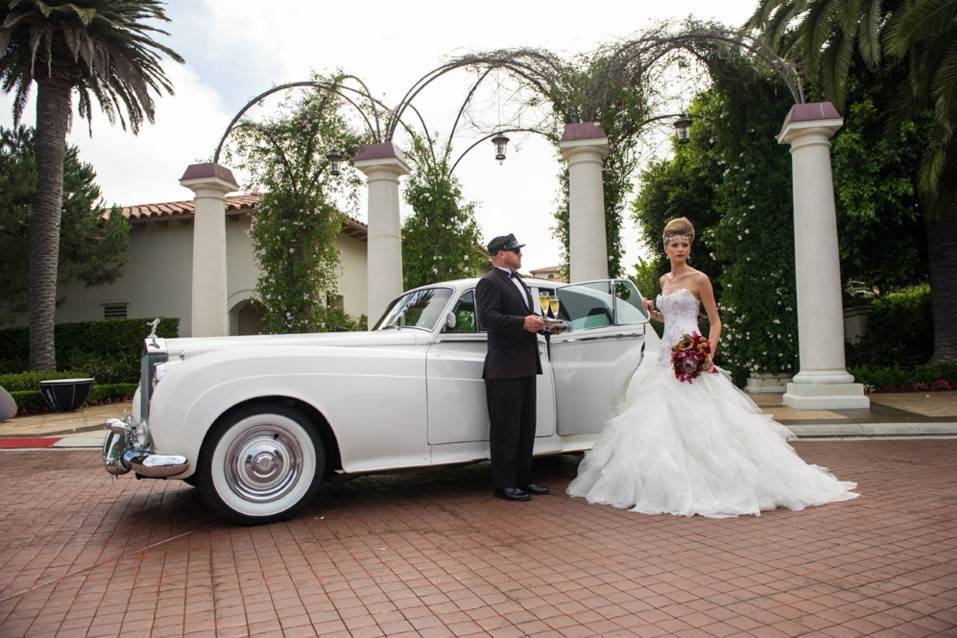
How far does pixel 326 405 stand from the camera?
14.8 ft

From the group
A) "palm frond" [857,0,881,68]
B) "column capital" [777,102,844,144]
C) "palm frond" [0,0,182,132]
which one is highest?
"palm frond" [0,0,182,132]

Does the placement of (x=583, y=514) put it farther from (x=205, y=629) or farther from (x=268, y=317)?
(x=268, y=317)

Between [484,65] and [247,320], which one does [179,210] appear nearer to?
[247,320]

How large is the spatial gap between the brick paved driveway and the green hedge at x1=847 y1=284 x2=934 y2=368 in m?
10.3

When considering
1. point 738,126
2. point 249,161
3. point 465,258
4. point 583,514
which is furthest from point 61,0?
point 583,514

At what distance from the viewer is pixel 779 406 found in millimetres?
9891

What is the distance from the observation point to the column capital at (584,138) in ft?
31.2

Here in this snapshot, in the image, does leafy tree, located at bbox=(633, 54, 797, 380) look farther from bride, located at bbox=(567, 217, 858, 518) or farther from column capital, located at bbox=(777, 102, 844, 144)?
bride, located at bbox=(567, 217, 858, 518)

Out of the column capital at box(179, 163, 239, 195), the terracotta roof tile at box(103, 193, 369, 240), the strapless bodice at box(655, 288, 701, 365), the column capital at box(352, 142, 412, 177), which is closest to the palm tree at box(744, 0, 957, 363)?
the strapless bodice at box(655, 288, 701, 365)

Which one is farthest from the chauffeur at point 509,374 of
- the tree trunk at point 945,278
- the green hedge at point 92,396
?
the green hedge at point 92,396

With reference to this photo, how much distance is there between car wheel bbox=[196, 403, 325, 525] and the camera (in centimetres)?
428

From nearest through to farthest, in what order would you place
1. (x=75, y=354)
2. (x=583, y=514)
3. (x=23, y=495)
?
(x=583, y=514)
(x=23, y=495)
(x=75, y=354)

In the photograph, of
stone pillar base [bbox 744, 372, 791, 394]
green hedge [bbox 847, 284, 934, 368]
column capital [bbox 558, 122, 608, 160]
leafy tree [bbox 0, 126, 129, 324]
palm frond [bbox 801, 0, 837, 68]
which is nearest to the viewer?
column capital [bbox 558, 122, 608, 160]

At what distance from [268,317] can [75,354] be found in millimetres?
7118
